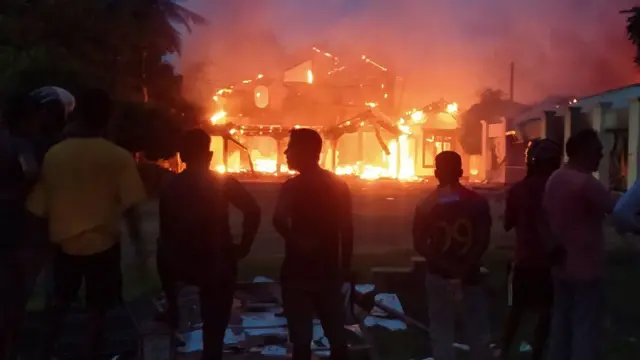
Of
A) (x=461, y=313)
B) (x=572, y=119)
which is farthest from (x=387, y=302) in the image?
(x=572, y=119)

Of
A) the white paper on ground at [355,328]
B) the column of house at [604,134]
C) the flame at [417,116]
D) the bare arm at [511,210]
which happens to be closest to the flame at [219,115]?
the flame at [417,116]

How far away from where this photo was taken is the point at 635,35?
661 centimetres

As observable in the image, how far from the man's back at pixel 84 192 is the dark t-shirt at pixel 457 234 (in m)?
1.60

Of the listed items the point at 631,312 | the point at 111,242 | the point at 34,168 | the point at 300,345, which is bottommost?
the point at 631,312

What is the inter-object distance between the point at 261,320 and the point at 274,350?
68cm

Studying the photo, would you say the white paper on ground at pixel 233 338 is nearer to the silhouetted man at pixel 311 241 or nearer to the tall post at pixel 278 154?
the silhouetted man at pixel 311 241

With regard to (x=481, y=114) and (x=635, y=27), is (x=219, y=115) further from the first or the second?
(x=635, y=27)

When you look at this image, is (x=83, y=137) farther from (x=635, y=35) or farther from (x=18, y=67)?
(x=635, y=35)

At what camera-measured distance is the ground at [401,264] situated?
6.08m

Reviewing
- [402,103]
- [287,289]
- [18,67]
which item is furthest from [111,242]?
[402,103]

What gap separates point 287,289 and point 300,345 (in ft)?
0.95

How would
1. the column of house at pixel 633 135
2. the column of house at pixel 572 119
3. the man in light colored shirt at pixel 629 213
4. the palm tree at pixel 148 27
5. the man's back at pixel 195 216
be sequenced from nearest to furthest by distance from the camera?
the man in light colored shirt at pixel 629 213 → the man's back at pixel 195 216 → the palm tree at pixel 148 27 → the column of house at pixel 633 135 → the column of house at pixel 572 119

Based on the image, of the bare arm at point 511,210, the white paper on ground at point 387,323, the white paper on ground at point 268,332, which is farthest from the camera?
the white paper on ground at point 387,323

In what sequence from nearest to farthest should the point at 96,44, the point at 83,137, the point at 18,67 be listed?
the point at 83,137 < the point at 18,67 < the point at 96,44
